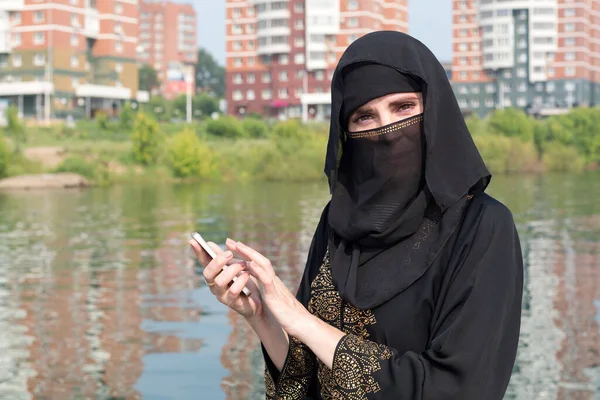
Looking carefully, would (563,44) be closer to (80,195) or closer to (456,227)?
(80,195)

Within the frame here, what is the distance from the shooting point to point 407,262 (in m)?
2.19

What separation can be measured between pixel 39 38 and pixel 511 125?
27.4m

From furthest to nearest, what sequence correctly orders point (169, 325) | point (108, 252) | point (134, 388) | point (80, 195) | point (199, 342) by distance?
point (80, 195) < point (108, 252) < point (169, 325) < point (199, 342) < point (134, 388)

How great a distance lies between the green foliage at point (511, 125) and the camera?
185ft

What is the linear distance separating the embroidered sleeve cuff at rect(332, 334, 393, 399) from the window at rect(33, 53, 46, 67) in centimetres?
6056

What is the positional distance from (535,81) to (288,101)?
23.1 meters

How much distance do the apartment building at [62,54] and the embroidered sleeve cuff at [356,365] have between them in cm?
5908

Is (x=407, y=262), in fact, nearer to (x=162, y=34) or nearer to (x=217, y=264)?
(x=217, y=264)

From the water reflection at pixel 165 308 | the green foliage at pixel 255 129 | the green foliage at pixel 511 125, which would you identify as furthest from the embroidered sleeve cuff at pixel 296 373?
the green foliage at pixel 511 125

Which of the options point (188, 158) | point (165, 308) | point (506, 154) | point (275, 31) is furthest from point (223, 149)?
point (165, 308)

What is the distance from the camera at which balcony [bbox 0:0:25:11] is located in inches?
2410

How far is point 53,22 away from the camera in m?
60.0

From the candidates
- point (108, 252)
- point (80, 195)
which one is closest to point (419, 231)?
point (108, 252)

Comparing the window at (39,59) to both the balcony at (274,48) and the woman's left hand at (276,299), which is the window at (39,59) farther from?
the woman's left hand at (276,299)
